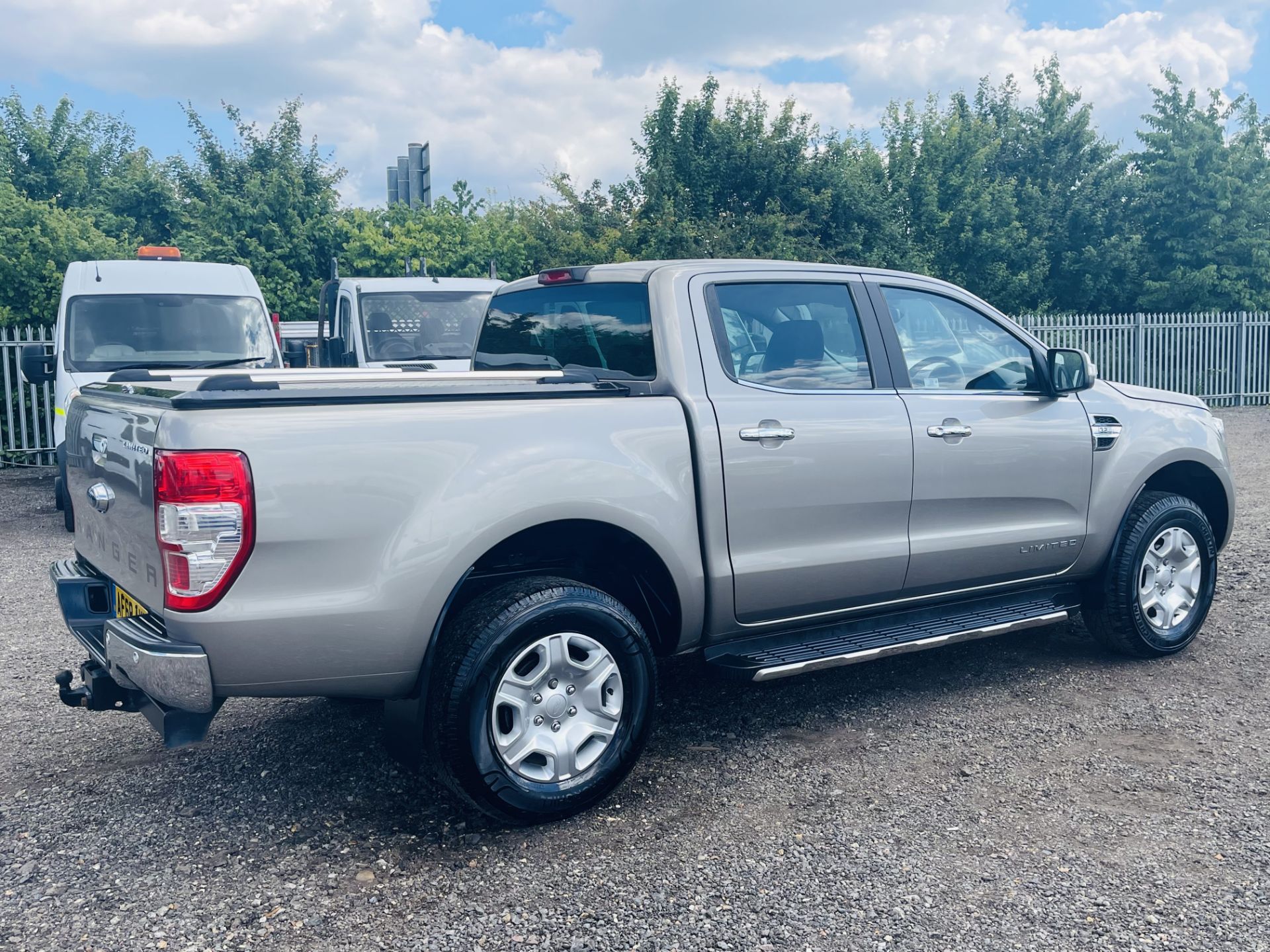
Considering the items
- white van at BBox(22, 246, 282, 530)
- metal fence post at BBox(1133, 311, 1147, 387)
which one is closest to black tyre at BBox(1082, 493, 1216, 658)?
white van at BBox(22, 246, 282, 530)

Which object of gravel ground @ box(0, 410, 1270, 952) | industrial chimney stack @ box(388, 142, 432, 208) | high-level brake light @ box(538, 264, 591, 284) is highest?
industrial chimney stack @ box(388, 142, 432, 208)

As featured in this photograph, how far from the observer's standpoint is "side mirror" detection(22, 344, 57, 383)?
9.80m

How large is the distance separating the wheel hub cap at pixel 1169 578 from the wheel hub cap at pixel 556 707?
2874mm

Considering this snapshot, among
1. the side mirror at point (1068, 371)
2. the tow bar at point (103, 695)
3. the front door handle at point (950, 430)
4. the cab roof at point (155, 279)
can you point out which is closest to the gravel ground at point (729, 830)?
the tow bar at point (103, 695)

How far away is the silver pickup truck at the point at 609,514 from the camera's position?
3.25m

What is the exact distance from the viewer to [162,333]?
1030cm

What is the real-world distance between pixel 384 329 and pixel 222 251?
11.7 m

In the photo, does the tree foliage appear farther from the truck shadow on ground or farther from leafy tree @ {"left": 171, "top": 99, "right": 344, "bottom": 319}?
the truck shadow on ground

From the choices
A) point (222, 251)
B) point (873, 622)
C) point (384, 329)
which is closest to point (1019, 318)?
point (384, 329)

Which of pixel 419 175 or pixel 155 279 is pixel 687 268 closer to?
pixel 155 279

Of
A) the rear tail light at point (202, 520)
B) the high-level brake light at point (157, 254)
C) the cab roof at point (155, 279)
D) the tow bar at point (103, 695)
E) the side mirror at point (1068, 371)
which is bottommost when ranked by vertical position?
the tow bar at point (103, 695)

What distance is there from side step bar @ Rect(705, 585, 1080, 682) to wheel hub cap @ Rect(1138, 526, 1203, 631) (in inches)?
16.4

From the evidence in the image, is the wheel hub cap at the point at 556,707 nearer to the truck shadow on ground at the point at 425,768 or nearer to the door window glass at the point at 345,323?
the truck shadow on ground at the point at 425,768

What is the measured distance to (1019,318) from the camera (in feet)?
68.5
